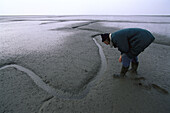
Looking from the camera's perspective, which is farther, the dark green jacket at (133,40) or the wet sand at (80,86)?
the dark green jacket at (133,40)

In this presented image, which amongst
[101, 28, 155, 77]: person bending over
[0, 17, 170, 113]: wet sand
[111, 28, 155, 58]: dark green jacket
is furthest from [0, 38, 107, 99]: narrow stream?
[111, 28, 155, 58]: dark green jacket

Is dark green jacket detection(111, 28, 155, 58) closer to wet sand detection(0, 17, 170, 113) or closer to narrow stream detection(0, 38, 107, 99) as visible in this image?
wet sand detection(0, 17, 170, 113)

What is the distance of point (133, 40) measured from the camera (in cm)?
179

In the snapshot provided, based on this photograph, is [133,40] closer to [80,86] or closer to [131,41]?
[131,41]

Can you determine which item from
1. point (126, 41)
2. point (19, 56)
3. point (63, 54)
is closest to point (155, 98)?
point (126, 41)

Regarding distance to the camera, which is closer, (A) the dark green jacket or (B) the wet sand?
(B) the wet sand

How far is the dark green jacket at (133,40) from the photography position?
173 centimetres

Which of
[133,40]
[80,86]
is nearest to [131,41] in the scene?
[133,40]

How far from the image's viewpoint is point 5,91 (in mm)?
1699

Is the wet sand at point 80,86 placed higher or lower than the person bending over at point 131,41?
lower

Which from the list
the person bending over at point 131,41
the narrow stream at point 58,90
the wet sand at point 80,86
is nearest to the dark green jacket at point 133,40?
the person bending over at point 131,41

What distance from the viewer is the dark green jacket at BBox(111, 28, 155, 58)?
1731mm

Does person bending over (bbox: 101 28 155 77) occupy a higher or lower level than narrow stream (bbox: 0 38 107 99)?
higher

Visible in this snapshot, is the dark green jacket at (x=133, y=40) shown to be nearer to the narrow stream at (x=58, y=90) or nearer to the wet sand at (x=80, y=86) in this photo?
the wet sand at (x=80, y=86)
